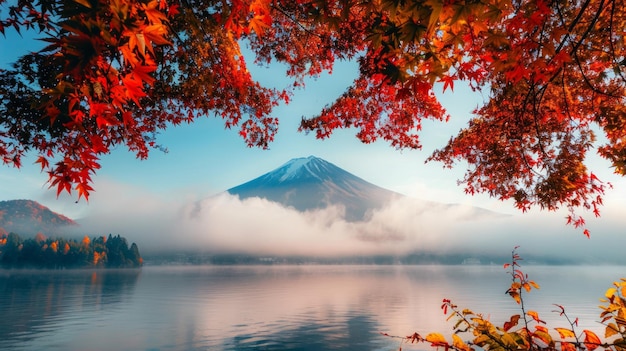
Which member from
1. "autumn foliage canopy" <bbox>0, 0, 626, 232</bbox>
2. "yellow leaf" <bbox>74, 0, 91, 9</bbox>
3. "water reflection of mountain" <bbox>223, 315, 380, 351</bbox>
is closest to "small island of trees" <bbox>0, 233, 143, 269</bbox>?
"water reflection of mountain" <bbox>223, 315, 380, 351</bbox>

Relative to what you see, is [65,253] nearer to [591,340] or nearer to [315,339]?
[315,339]

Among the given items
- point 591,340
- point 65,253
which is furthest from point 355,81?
point 65,253

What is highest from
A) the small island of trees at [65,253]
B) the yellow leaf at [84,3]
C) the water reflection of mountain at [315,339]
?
the yellow leaf at [84,3]

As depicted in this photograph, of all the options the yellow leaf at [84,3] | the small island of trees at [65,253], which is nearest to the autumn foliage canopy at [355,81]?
the yellow leaf at [84,3]

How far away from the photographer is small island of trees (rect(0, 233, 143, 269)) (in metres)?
159

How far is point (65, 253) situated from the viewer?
16712 centimetres

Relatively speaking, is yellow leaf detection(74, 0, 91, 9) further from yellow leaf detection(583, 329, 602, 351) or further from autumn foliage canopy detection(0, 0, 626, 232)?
yellow leaf detection(583, 329, 602, 351)

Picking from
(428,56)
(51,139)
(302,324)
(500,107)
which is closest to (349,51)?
(500,107)

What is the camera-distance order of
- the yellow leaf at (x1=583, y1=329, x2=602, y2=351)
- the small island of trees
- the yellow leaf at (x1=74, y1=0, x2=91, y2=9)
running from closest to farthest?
the yellow leaf at (x1=74, y1=0, x2=91, y2=9) < the yellow leaf at (x1=583, y1=329, x2=602, y2=351) < the small island of trees

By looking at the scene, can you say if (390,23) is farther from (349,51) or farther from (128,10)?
(349,51)

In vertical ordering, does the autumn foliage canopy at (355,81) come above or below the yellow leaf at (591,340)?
above

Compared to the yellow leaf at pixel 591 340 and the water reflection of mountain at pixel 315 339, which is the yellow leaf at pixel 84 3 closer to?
the yellow leaf at pixel 591 340

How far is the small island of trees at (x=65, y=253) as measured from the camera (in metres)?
159

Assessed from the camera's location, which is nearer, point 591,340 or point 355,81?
point 591,340
